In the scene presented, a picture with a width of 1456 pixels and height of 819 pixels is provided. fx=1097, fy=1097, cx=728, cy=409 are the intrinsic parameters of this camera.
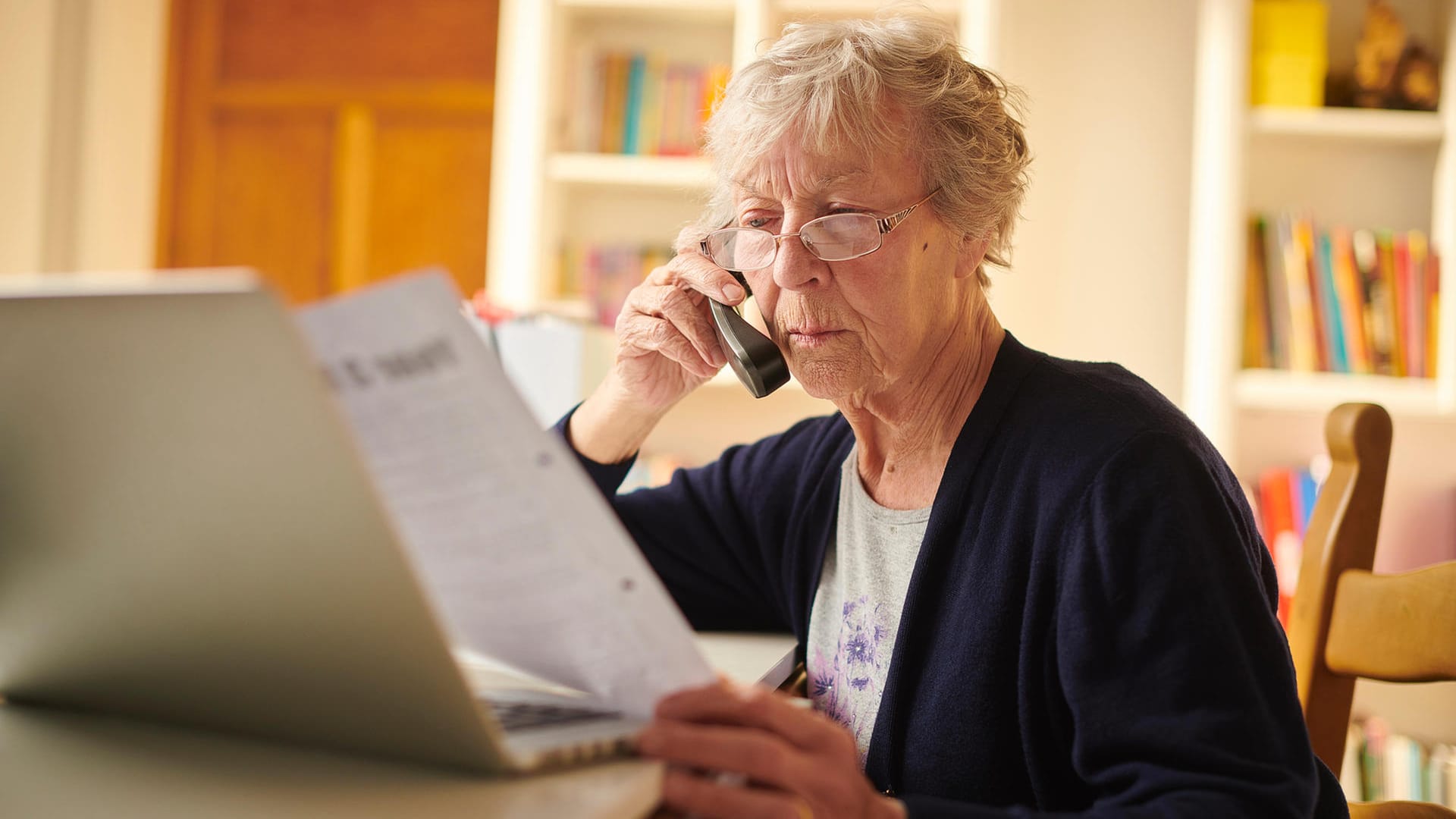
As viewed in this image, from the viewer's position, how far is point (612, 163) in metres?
2.47

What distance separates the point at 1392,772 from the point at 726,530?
1750 millimetres

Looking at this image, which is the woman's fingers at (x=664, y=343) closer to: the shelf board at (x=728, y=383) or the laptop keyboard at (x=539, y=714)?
the laptop keyboard at (x=539, y=714)

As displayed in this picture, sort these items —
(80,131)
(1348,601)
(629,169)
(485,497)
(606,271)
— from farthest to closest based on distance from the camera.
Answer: (80,131)
(606,271)
(629,169)
(1348,601)
(485,497)

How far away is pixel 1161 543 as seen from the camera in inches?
28.3

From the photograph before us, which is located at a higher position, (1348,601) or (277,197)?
(277,197)

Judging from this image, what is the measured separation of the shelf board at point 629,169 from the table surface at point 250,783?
1.99 metres

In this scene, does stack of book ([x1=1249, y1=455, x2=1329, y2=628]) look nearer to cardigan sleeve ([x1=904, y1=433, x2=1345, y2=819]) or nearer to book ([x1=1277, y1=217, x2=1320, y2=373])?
book ([x1=1277, y1=217, x2=1320, y2=373])

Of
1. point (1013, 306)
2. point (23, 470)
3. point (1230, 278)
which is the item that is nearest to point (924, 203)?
point (23, 470)

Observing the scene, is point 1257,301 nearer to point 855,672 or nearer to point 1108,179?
point 1108,179

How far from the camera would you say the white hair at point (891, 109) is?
1.01 meters

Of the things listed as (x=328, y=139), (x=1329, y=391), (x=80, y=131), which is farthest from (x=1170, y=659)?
(x=80, y=131)

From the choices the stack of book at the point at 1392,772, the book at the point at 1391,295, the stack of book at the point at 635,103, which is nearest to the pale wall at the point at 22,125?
the stack of book at the point at 635,103

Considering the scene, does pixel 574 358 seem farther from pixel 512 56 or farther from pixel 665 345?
pixel 512 56

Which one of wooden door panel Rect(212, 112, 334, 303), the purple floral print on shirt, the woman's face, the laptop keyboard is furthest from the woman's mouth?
wooden door panel Rect(212, 112, 334, 303)
